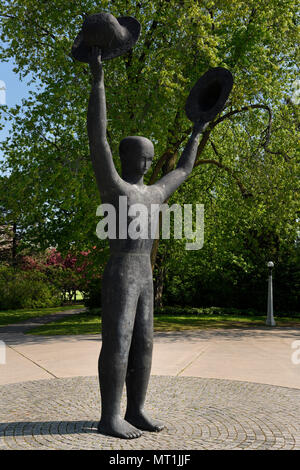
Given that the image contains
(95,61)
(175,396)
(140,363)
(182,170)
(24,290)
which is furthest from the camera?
(24,290)

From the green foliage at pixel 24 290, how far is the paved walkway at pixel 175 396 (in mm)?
11994

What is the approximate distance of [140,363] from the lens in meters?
4.29

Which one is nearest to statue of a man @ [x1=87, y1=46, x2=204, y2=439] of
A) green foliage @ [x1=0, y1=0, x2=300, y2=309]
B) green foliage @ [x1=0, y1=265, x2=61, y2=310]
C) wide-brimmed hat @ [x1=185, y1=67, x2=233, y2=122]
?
wide-brimmed hat @ [x1=185, y1=67, x2=233, y2=122]

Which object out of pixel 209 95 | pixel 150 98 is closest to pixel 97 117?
pixel 209 95

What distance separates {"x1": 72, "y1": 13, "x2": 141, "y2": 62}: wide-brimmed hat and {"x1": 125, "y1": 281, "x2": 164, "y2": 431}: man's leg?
212cm

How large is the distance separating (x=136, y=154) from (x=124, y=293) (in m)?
1.29

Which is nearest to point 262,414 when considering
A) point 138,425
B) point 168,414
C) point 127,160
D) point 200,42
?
point 168,414

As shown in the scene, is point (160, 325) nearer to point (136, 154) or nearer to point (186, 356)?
point (186, 356)

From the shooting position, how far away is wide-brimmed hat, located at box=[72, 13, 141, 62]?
12.3ft

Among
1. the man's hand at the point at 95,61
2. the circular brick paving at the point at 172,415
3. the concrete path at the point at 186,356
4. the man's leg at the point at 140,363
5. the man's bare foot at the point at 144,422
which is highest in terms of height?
the man's hand at the point at 95,61

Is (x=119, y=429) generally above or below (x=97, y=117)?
below

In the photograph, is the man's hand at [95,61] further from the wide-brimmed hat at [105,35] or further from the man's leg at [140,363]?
the man's leg at [140,363]

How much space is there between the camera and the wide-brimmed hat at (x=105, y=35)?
12.3ft

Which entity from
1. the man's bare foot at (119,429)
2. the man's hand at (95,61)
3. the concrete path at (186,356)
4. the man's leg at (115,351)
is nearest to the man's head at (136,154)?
the man's hand at (95,61)
